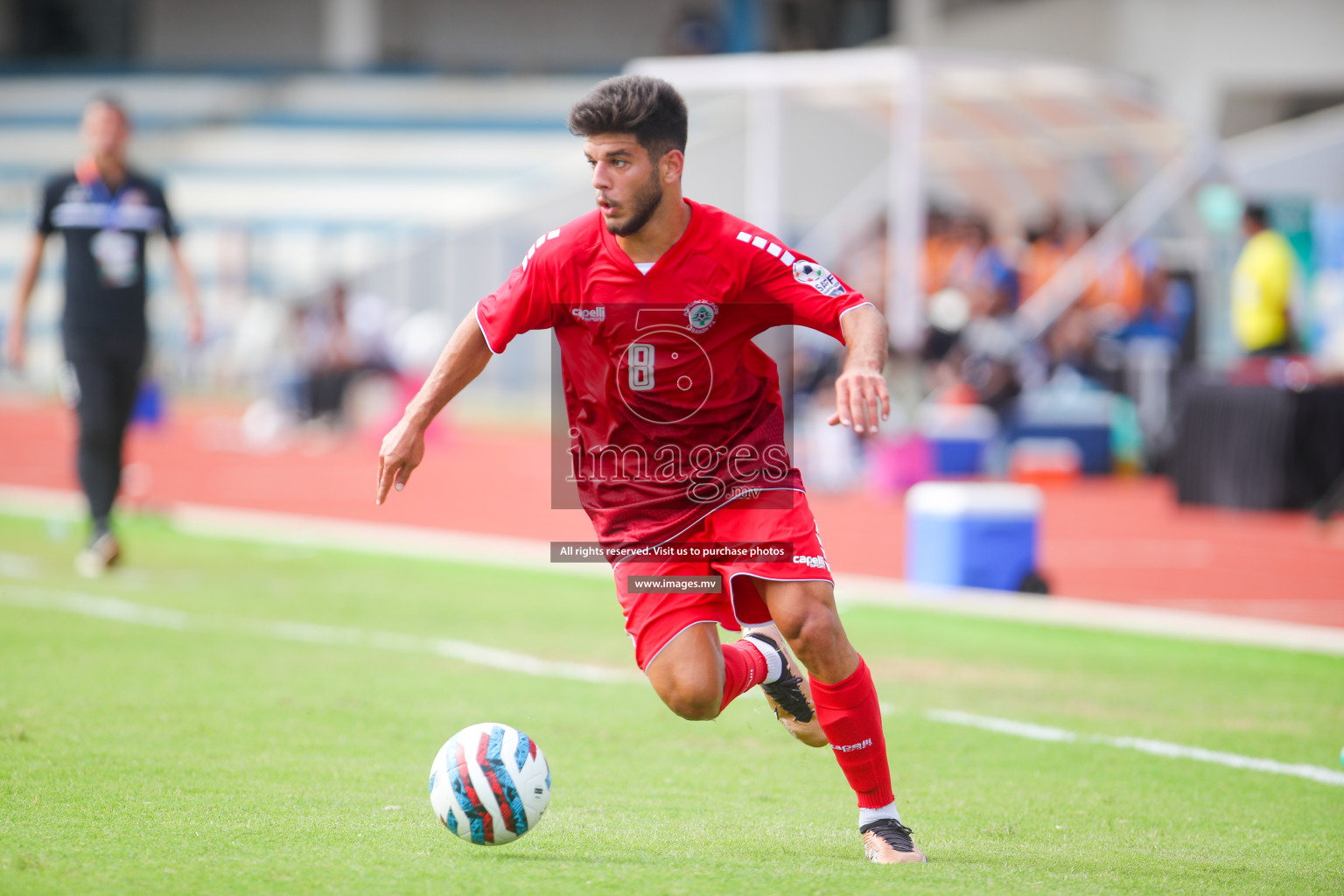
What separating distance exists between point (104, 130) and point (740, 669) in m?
6.43

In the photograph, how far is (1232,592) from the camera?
10.7 metres

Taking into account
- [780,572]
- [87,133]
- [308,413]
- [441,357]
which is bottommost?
[308,413]

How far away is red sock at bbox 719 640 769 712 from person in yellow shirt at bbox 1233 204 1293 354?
11152mm

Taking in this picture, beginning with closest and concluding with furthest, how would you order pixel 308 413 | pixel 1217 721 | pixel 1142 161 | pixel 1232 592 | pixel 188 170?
pixel 1217 721, pixel 1232 592, pixel 1142 161, pixel 308 413, pixel 188 170

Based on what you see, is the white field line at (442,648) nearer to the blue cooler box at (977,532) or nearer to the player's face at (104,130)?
the player's face at (104,130)

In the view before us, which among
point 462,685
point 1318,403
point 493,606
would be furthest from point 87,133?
point 1318,403

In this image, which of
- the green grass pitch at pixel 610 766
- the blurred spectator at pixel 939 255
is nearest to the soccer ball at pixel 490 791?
the green grass pitch at pixel 610 766

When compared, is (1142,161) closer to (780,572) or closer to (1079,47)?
(1079,47)

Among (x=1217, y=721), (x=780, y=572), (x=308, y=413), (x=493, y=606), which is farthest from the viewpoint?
(x=308, y=413)

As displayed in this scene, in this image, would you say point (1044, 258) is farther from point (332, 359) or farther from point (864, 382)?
point (864, 382)

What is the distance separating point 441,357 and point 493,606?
16.4 feet

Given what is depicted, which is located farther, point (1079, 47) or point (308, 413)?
point (1079, 47)

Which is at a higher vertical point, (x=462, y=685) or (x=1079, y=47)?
(x=1079, y=47)

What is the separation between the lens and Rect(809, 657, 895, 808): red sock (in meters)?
4.63
